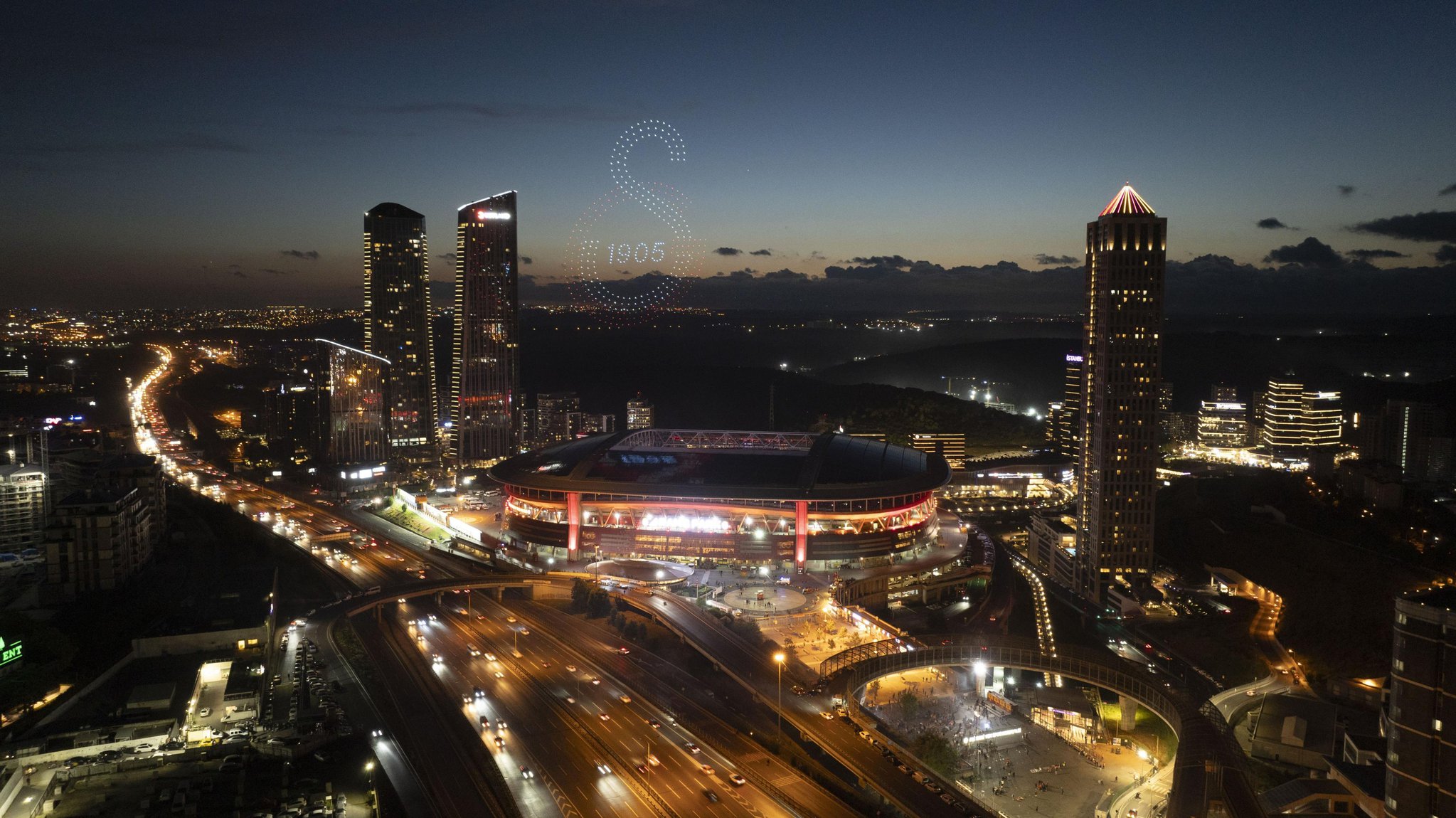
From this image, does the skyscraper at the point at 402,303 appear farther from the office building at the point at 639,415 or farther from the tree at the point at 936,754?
the tree at the point at 936,754

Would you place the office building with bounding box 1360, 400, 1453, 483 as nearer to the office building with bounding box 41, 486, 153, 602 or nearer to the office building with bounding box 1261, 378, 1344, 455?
the office building with bounding box 1261, 378, 1344, 455

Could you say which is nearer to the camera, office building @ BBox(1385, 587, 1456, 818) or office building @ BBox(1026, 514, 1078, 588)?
office building @ BBox(1385, 587, 1456, 818)

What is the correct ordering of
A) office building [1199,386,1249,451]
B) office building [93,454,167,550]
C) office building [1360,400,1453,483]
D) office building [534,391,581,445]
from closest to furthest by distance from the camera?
office building [93,454,167,550] < office building [1360,400,1453,483] < office building [1199,386,1249,451] < office building [534,391,581,445]

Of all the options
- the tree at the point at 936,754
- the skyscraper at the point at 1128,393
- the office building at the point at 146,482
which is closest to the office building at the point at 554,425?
the office building at the point at 146,482

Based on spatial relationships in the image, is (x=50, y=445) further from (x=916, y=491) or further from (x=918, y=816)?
(x=918, y=816)

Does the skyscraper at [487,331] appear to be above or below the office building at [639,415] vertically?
above

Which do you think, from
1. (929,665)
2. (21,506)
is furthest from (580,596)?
(21,506)

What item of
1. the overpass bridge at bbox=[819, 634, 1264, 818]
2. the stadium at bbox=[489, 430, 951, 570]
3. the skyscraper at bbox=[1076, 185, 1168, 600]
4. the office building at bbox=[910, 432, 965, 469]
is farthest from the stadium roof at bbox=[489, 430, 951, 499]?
the office building at bbox=[910, 432, 965, 469]
